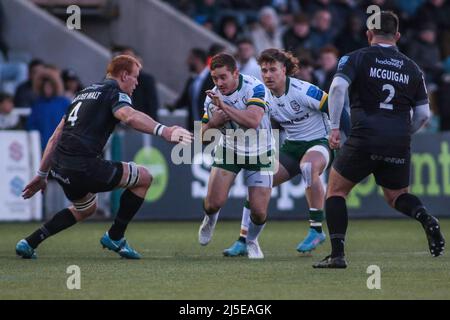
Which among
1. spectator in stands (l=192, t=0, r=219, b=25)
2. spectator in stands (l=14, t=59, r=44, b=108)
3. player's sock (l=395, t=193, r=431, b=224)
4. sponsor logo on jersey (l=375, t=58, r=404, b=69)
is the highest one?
spectator in stands (l=192, t=0, r=219, b=25)

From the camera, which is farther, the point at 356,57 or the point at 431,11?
the point at 431,11

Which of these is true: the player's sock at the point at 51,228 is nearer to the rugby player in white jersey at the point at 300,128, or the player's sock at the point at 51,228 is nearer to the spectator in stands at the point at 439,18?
the rugby player in white jersey at the point at 300,128

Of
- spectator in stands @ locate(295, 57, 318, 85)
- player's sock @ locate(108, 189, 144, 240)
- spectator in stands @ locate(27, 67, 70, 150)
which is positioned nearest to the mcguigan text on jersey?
player's sock @ locate(108, 189, 144, 240)

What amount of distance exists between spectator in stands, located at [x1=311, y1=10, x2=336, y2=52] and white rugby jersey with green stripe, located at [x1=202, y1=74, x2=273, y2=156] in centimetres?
980

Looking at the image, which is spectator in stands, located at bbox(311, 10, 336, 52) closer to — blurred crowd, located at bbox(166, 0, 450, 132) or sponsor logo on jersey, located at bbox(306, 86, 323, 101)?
blurred crowd, located at bbox(166, 0, 450, 132)

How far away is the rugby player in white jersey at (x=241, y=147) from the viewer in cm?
1209

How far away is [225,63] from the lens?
12039 mm

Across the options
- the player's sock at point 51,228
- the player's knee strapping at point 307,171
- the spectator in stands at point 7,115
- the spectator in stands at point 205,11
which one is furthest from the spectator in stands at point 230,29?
the player's sock at point 51,228

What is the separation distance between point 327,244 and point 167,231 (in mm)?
2814

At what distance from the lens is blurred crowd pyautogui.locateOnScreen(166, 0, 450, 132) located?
20828 mm

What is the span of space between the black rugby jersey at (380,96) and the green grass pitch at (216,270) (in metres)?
1.14

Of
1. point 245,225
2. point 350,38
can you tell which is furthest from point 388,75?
point 350,38
